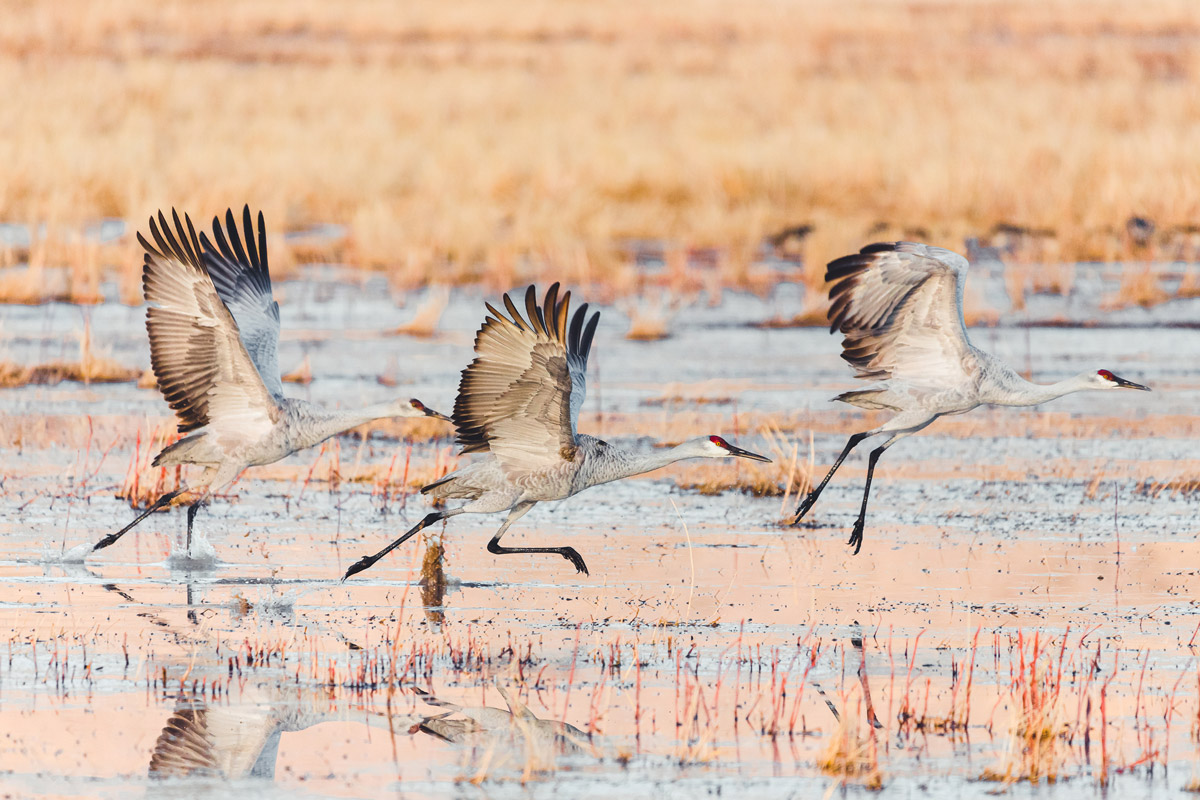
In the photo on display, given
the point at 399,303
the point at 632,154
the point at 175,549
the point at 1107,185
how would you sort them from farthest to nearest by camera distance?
the point at 632,154 → the point at 1107,185 → the point at 399,303 → the point at 175,549

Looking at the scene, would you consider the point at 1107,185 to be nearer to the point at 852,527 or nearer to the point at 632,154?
the point at 632,154

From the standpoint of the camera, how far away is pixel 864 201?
2398 cm

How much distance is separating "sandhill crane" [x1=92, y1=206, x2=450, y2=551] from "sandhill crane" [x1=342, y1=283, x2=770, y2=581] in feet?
1.32

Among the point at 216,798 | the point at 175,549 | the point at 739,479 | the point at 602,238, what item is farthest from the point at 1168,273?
the point at 216,798

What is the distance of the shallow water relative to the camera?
589cm

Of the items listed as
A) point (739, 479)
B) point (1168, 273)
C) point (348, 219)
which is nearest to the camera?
point (739, 479)

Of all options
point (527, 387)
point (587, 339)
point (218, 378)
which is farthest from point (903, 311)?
point (218, 378)

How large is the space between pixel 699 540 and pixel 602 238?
1181 cm

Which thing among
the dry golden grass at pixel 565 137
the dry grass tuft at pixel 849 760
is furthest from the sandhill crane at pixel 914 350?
the dry golden grass at pixel 565 137

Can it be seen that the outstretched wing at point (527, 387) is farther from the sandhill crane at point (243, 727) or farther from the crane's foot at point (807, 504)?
the crane's foot at point (807, 504)

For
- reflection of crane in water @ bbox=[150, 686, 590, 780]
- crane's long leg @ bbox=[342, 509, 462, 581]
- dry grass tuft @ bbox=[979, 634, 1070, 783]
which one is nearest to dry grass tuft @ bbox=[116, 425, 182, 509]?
crane's long leg @ bbox=[342, 509, 462, 581]

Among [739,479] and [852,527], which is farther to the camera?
[739,479]

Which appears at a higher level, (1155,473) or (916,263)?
(916,263)

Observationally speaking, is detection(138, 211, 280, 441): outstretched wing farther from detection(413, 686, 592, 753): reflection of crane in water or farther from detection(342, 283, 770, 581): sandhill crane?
detection(413, 686, 592, 753): reflection of crane in water
